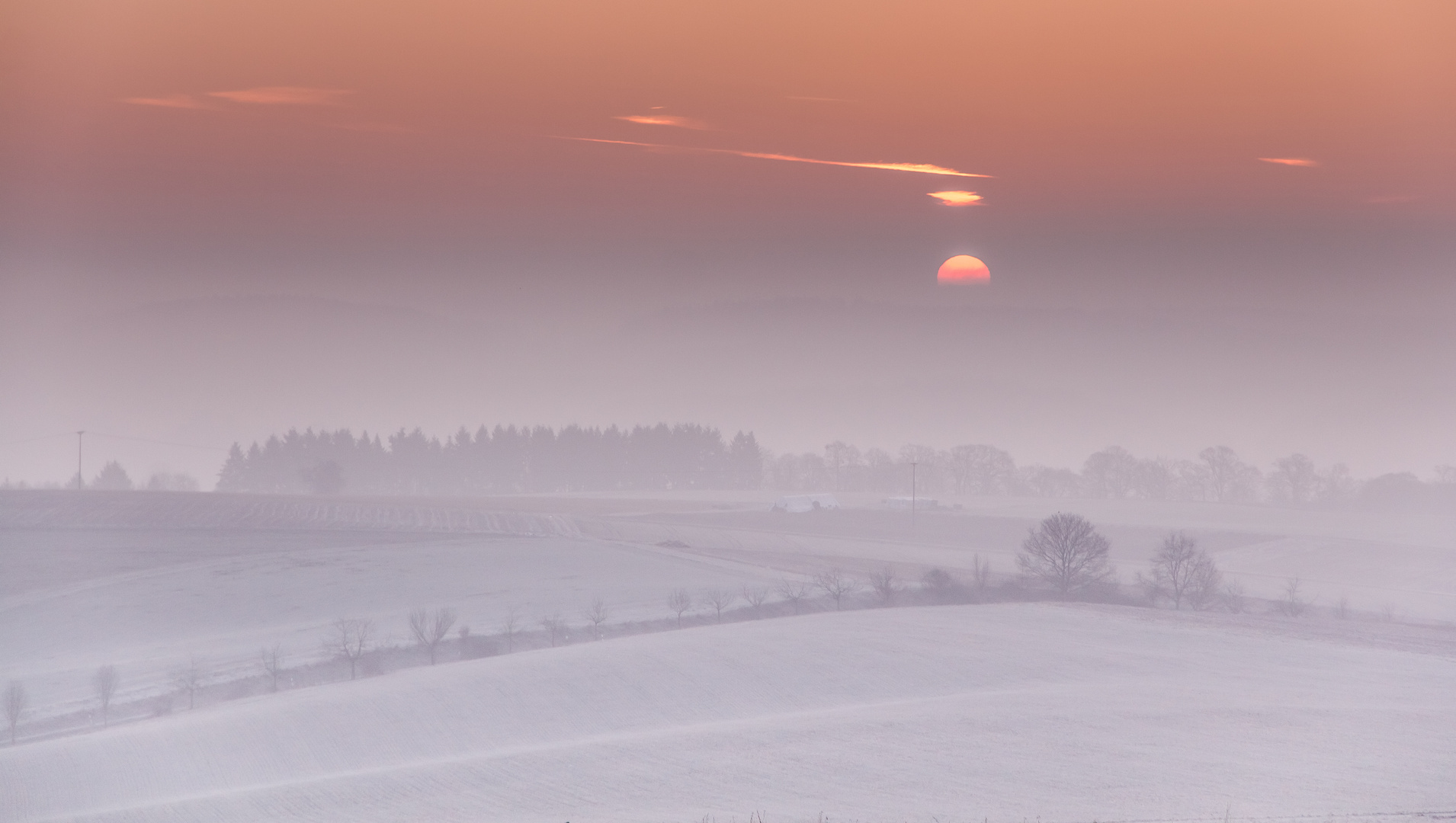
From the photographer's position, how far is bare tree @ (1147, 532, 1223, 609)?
52.8 meters

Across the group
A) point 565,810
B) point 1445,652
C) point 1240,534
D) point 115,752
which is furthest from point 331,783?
point 1240,534

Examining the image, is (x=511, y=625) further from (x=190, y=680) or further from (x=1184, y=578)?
A: (x=1184, y=578)

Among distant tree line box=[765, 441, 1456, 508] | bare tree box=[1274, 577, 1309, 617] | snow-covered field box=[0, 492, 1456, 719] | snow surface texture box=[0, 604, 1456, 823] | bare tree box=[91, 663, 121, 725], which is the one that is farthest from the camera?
distant tree line box=[765, 441, 1456, 508]

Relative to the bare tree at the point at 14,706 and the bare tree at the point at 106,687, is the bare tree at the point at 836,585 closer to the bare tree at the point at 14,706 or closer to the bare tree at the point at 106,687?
the bare tree at the point at 106,687

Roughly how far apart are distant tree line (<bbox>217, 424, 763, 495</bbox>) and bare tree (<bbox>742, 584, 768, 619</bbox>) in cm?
8207

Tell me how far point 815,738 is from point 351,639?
23846 millimetres

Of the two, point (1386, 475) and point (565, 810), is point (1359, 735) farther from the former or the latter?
point (1386, 475)

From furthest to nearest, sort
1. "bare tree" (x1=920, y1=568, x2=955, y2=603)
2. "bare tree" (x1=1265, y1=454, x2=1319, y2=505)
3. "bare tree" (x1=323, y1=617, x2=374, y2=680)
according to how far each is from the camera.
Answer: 1. "bare tree" (x1=1265, y1=454, x2=1319, y2=505)
2. "bare tree" (x1=920, y1=568, x2=955, y2=603)
3. "bare tree" (x1=323, y1=617, x2=374, y2=680)

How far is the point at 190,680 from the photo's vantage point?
36.5 m

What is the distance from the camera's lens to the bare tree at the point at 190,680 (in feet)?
116

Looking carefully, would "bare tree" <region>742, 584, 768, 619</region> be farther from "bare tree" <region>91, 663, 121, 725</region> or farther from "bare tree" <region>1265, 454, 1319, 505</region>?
"bare tree" <region>1265, 454, 1319, 505</region>

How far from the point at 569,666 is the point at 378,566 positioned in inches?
1058

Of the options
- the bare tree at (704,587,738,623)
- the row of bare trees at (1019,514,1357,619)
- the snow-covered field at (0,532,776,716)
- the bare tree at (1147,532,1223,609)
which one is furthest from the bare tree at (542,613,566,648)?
the bare tree at (1147,532,1223,609)

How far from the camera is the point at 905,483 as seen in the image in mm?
130625
